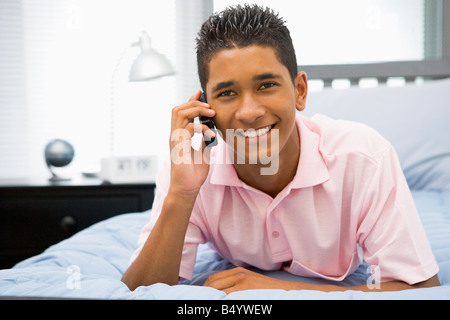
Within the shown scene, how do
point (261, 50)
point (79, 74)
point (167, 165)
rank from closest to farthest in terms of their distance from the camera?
point (261, 50) < point (167, 165) < point (79, 74)

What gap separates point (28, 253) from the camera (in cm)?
170

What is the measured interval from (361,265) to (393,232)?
11.6 inches

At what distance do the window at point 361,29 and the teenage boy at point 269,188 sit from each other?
4.42ft

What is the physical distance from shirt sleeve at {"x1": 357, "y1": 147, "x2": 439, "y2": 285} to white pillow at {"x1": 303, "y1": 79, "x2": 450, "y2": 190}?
0.86 m

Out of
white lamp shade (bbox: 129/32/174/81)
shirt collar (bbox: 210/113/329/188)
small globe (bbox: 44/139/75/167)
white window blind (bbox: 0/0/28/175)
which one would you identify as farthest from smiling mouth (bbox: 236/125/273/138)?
white window blind (bbox: 0/0/28/175)

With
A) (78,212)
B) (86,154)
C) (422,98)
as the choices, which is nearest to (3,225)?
(78,212)

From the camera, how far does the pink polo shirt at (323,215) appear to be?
802 millimetres

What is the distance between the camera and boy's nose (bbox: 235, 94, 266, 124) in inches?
30.7

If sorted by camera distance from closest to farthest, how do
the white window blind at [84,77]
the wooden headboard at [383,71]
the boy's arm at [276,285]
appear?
the boy's arm at [276,285]
the wooden headboard at [383,71]
the white window blind at [84,77]

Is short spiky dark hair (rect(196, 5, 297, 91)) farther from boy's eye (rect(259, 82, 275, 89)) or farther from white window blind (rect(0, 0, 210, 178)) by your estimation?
white window blind (rect(0, 0, 210, 178))

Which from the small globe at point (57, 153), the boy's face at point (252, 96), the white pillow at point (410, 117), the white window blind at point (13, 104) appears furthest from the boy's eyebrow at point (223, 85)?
the white window blind at point (13, 104)

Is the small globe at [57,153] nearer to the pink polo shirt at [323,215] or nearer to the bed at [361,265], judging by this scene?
the bed at [361,265]
